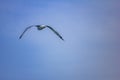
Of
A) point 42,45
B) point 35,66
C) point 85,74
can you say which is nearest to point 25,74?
point 35,66

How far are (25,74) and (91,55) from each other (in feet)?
1.66

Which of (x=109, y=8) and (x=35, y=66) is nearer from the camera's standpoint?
(x=35, y=66)

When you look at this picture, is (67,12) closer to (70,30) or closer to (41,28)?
(70,30)

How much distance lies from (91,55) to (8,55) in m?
0.61

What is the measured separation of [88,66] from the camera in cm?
187

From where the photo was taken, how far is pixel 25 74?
1.74 m

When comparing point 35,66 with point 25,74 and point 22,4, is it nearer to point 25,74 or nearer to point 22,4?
point 25,74

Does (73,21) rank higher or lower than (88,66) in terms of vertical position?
higher

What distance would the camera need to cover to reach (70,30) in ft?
6.08

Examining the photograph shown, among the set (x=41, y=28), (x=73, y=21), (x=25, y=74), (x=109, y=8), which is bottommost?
(x=25, y=74)

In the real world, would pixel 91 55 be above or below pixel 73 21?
below

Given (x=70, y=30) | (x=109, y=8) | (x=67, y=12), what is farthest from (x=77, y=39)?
(x=109, y=8)

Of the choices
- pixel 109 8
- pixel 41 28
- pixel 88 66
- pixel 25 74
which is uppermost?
pixel 109 8

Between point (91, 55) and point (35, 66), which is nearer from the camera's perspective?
point (35, 66)
